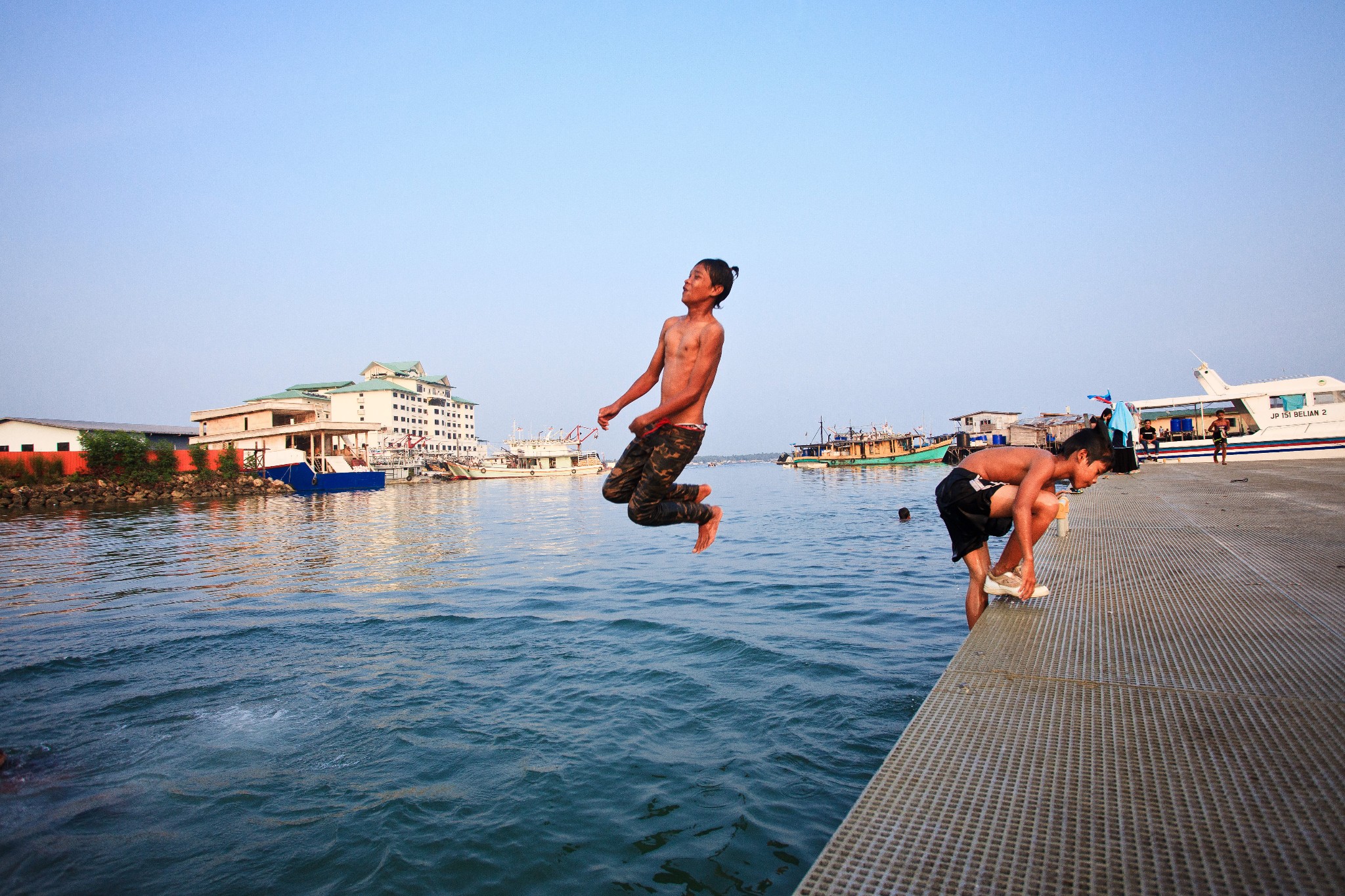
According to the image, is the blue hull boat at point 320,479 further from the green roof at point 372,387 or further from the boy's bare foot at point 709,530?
the boy's bare foot at point 709,530

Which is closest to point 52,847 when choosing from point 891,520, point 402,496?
point 891,520

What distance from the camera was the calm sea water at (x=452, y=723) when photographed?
4.09 metres

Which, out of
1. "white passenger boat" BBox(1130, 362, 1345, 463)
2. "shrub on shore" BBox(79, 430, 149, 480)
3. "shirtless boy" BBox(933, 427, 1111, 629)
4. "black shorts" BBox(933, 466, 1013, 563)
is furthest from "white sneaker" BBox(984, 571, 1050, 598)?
"shrub on shore" BBox(79, 430, 149, 480)

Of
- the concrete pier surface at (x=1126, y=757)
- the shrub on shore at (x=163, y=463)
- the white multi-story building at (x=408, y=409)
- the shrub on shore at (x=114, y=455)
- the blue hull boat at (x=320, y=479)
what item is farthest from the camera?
the white multi-story building at (x=408, y=409)

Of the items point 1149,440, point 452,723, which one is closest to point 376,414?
point 1149,440

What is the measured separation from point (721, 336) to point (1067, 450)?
3.12 metres

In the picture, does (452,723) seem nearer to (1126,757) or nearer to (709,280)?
(709,280)

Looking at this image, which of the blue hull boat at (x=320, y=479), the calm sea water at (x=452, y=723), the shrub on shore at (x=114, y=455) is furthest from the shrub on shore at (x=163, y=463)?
the calm sea water at (x=452, y=723)

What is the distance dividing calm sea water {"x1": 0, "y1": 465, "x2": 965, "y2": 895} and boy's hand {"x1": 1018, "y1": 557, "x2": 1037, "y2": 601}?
54.7 inches

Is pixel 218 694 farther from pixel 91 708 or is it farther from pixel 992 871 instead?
pixel 992 871

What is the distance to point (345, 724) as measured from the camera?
6.09m

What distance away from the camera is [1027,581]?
5.36 m

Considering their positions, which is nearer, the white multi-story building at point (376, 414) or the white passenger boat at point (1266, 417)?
the white passenger boat at point (1266, 417)

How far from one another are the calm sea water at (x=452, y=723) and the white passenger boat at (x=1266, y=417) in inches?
1018
